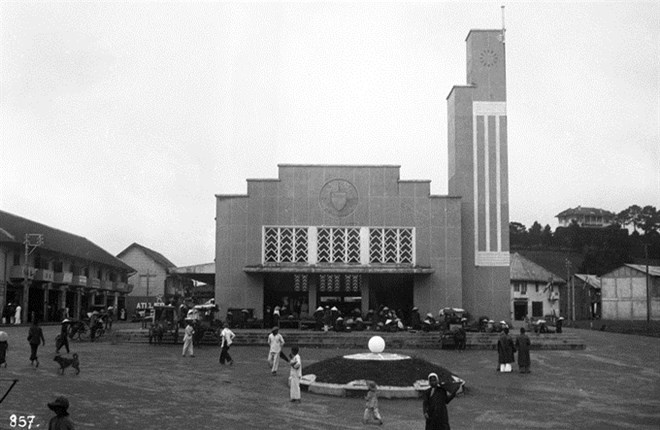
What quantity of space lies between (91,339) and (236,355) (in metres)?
9.29

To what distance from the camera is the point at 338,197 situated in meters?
41.3

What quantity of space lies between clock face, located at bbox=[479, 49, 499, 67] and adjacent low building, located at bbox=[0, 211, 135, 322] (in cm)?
3061

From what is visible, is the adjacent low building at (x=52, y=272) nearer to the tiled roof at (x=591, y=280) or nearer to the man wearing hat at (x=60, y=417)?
the man wearing hat at (x=60, y=417)

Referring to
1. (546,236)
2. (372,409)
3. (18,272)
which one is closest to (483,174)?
(372,409)

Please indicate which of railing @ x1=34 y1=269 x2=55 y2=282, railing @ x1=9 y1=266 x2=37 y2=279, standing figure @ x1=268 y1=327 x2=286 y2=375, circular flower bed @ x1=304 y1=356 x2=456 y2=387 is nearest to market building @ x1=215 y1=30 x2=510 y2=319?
railing @ x1=9 y1=266 x2=37 y2=279

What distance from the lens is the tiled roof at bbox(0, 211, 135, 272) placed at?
50091 mm

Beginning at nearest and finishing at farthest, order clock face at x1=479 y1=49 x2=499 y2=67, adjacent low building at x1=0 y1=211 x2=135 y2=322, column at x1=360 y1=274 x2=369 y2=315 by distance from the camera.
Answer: column at x1=360 y1=274 x2=369 y2=315, clock face at x1=479 y1=49 x2=499 y2=67, adjacent low building at x1=0 y1=211 x2=135 y2=322

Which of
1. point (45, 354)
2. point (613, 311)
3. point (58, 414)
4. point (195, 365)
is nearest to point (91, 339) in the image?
point (45, 354)

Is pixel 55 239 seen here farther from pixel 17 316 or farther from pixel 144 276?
pixel 144 276

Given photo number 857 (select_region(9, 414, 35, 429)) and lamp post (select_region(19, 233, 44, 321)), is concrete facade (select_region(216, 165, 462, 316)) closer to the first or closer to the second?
lamp post (select_region(19, 233, 44, 321))

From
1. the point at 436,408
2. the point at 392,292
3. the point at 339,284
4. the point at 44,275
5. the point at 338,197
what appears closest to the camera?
the point at 436,408

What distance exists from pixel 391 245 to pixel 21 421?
100 feet

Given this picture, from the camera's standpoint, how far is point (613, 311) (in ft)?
238

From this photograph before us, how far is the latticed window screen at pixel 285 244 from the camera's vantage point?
40750 millimetres
